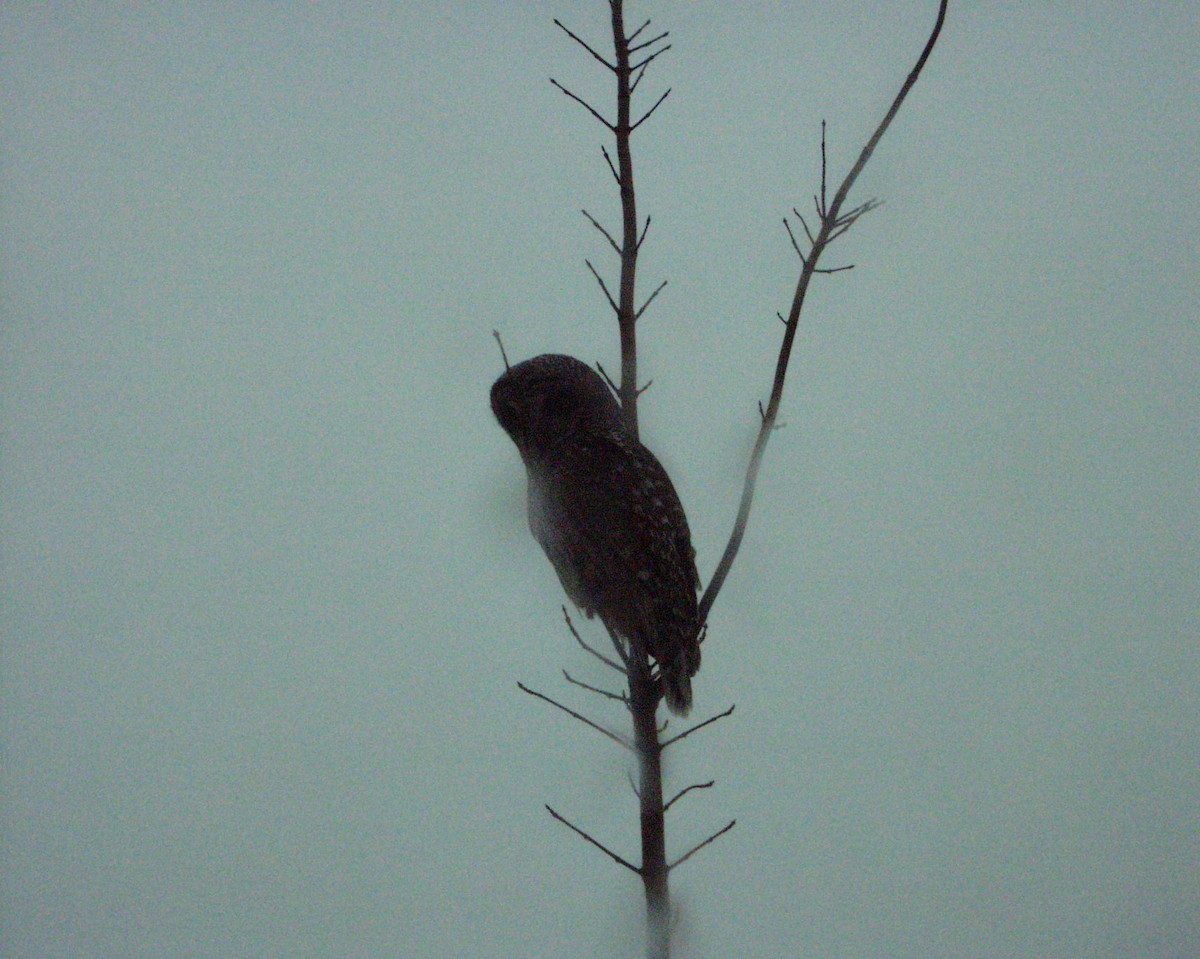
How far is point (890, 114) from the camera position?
1.18 metres

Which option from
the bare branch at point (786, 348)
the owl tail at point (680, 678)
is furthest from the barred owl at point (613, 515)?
the bare branch at point (786, 348)

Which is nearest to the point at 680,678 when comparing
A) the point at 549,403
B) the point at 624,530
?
the point at 624,530

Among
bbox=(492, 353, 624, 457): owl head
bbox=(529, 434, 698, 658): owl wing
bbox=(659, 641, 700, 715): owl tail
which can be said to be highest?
bbox=(492, 353, 624, 457): owl head

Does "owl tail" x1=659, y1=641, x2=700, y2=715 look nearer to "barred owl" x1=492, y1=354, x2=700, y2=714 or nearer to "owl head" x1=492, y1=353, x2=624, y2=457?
"barred owl" x1=492, y1=354, x2=700, y2=714

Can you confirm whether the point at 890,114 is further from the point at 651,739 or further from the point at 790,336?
the point at 651,739

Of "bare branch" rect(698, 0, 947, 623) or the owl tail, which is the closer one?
"bare branch" rect(698, 0, 947, 623)

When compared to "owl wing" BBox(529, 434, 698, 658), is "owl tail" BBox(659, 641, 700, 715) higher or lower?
lower

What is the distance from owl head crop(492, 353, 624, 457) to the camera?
1485 mm

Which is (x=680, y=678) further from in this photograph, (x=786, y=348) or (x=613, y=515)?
(x=786, y=348)

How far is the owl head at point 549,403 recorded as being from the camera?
149 cm

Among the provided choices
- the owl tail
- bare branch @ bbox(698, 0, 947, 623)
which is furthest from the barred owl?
bare branch @ bbox(698, 0, 947, 623)

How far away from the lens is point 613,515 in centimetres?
155

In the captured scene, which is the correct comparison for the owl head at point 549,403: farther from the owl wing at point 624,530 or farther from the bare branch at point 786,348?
the bare branch at point 786,348

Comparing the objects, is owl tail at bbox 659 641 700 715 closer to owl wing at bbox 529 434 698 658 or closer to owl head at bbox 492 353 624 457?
owl wing at bbox 529 434 698 658
